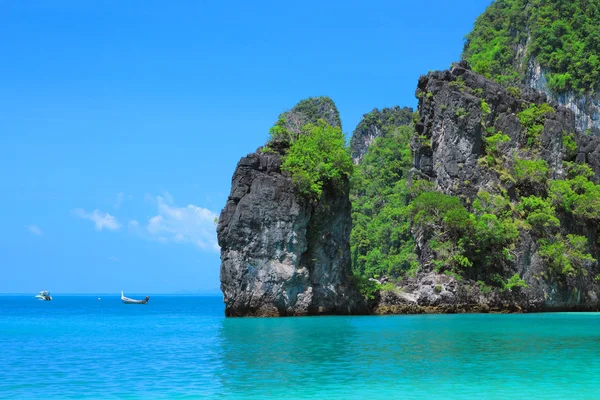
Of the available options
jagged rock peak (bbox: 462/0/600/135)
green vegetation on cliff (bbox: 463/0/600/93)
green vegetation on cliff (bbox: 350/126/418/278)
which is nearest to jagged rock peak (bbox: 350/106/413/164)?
green vegetation on cliff (bbox: 350/126/418/278)

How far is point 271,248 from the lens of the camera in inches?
1340

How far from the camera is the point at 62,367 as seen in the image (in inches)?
669

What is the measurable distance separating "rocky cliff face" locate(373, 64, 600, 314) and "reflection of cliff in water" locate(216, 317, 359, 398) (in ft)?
35.4

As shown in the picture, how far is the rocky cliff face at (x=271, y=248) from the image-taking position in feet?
111

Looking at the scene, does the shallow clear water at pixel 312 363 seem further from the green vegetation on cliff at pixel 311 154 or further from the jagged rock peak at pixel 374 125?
the jagged rock peak at pixel 374 125

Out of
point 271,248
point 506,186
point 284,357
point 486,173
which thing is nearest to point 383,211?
point 486,173

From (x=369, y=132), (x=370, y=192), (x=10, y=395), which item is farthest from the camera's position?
(x=369, y=132)

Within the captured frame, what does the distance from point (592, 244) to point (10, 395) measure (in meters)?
37.5

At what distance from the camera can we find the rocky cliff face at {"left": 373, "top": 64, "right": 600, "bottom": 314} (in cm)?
3844

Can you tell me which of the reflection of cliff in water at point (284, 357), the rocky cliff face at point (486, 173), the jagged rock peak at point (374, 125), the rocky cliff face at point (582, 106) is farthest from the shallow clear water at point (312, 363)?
the jagged rock peak at point (374, 125)

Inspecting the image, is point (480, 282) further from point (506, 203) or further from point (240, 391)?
point (240, 391)

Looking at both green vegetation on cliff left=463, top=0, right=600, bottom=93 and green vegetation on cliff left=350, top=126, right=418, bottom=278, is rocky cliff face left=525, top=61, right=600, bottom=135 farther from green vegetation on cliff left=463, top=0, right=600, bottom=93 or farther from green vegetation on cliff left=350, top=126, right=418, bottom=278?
green vegetation on cliff left=350, top=126, right=418, bottom=278

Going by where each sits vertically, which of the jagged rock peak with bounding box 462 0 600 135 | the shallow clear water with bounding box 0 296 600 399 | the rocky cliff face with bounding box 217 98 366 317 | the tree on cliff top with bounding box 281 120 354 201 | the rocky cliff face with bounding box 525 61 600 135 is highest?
the jagged rock peak with bounding box 462 0 600 135

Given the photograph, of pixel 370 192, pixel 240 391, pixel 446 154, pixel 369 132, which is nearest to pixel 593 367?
pixel 240 391
